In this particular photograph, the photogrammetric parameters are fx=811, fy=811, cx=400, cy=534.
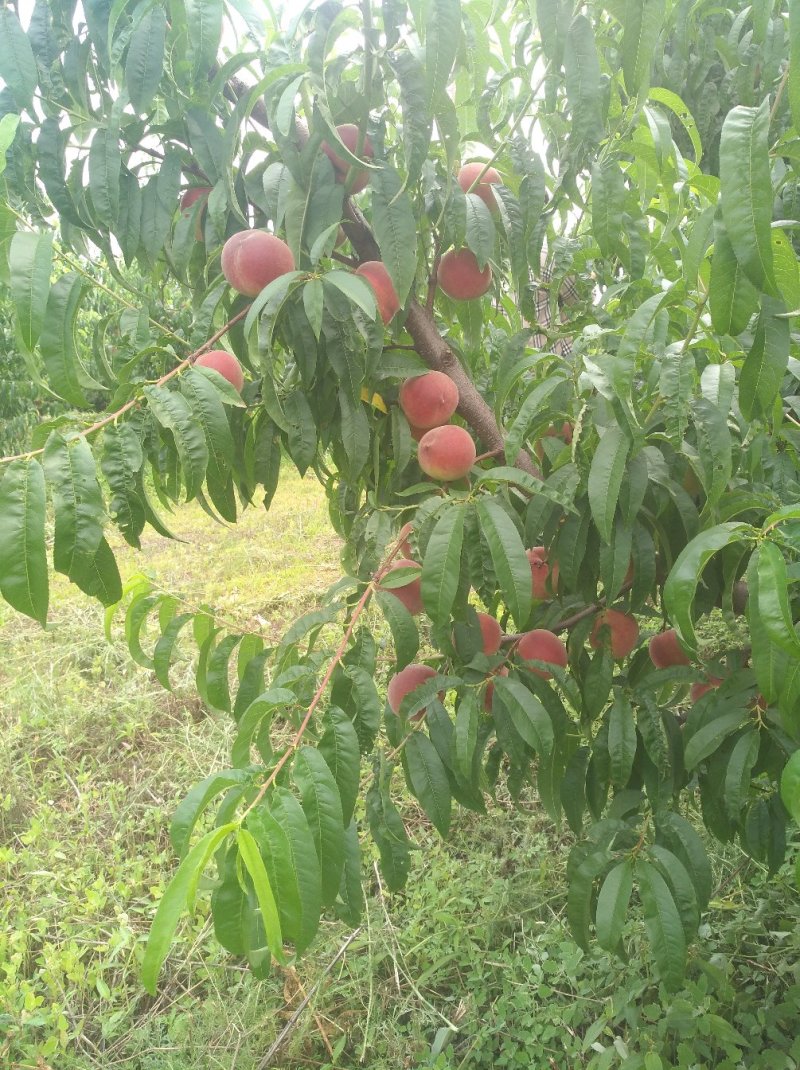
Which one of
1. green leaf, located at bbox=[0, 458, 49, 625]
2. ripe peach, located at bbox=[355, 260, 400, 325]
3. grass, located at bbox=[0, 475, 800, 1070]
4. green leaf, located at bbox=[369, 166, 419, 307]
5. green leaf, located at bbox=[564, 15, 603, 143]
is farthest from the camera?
grass, located at bbox=[0, 475, 800, 1070]

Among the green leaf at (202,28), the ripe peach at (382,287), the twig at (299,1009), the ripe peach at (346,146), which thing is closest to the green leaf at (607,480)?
the ripe peach at (382,287)

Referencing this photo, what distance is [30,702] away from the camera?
2.64 m

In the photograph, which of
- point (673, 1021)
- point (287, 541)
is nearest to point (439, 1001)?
point (673, 1021)

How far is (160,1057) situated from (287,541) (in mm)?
2662

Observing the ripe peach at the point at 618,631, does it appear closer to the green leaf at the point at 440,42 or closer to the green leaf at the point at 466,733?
the green leaf at the point at 466,733

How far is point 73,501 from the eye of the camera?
672mm

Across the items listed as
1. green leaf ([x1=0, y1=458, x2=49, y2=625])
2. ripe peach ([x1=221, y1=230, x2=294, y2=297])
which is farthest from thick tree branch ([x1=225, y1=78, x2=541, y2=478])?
green leaf ([x1=0, y1=458, x2=49, y2=625])

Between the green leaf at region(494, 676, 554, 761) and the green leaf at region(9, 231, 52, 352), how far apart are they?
61 cm

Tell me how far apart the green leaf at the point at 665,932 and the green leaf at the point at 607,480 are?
0.44 meters

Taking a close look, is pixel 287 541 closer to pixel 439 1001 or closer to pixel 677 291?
pixel 439 1001

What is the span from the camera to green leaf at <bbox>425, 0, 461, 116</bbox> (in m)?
0.70

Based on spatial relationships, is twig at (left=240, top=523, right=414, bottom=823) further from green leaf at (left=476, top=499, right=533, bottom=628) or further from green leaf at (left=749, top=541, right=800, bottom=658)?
green leaf at (left=749, top=541, right=800, bottom=658)

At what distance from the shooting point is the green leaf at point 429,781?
3.10ft

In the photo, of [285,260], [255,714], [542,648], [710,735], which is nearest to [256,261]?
[285,260]
